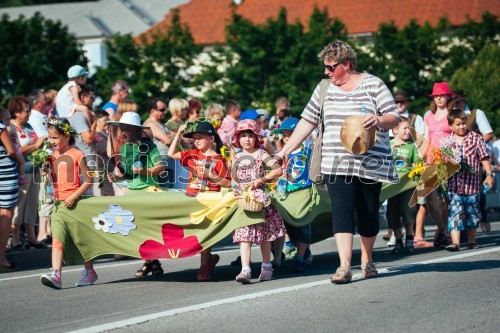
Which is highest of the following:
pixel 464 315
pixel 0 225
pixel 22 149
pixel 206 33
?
pixel 206 33

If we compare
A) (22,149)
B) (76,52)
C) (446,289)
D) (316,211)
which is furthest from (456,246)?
(76,52)

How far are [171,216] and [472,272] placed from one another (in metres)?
3.23

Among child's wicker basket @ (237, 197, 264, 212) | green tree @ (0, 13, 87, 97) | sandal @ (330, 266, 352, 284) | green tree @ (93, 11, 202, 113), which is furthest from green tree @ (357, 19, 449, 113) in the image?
sandal @ (330, 266, 352, 284)

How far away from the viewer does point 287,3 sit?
81688 millimetres

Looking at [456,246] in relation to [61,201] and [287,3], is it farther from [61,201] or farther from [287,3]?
[287,3]

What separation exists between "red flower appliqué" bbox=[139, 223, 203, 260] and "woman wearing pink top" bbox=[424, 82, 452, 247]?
15.6ft

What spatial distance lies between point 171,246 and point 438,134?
5784mm

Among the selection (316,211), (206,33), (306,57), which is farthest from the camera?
(206,33)

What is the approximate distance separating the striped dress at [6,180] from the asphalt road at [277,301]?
3.87 feet

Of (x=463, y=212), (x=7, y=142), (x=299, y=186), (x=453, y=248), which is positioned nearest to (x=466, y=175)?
(x=463, y=212)

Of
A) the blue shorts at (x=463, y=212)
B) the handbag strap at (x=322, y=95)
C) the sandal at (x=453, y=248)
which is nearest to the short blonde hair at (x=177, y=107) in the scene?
the blue shorts at (x=463, y=212)

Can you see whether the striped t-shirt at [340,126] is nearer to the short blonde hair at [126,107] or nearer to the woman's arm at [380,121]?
the woman's arm at [380,121]

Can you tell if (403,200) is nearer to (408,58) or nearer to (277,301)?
(277,301)

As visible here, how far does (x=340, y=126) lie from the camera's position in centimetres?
998
